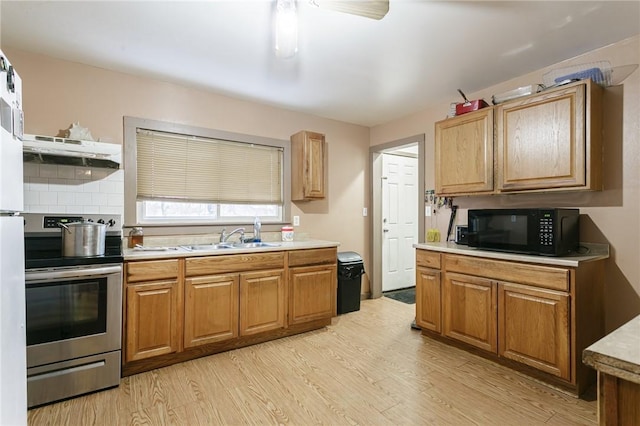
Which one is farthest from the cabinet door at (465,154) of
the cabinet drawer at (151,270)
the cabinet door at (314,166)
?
the cabinet drawer at (151,270)

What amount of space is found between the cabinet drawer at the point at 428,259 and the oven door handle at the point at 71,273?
250cm

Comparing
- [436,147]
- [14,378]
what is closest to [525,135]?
[436,147]

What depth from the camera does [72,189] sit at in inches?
100

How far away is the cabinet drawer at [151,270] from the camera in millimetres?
2305

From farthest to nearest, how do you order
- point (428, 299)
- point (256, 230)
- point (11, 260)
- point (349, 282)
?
1. point (349, 282)
2. point (256, 230)
3. point (428, 299)
4. point (11, 260)

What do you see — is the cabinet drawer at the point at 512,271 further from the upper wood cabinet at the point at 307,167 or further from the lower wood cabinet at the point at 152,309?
the lower wood cabinet at the point at 152,309

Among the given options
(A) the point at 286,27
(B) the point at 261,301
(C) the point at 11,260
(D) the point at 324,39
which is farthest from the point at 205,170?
(C) the point at 11,260

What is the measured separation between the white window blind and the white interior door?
1.80m

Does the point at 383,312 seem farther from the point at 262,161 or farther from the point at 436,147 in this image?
the point at 262,161

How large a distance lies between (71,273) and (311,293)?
1934mm

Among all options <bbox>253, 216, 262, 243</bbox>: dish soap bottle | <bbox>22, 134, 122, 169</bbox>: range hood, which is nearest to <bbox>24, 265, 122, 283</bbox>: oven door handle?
<bbox>22, 134, 122, 169</bbox>: range hood

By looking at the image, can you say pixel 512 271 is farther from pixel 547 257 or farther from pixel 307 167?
pixel 307 167

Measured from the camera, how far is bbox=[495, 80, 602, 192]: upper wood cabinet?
2199 mm

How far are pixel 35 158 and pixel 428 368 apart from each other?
3.29 metres
